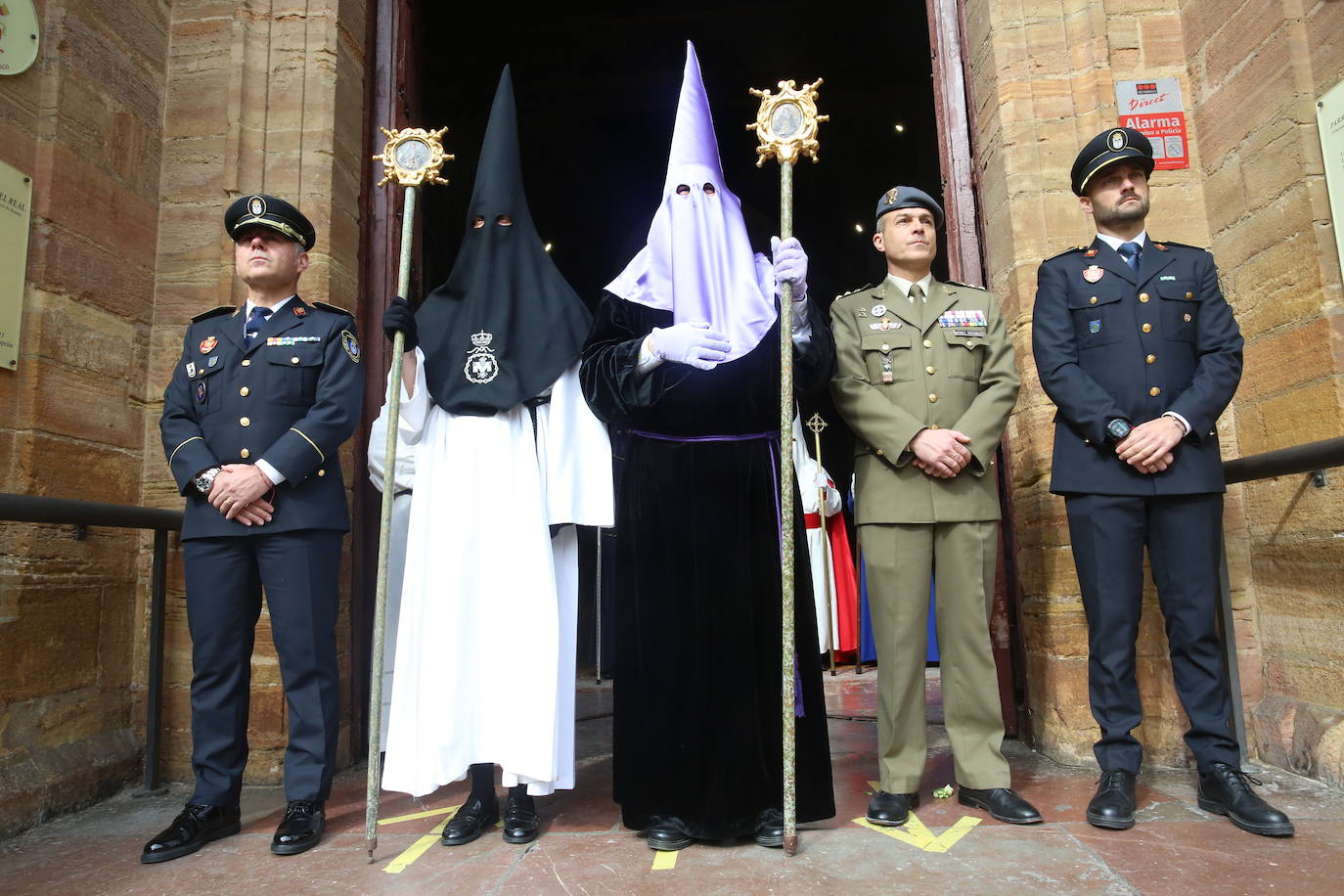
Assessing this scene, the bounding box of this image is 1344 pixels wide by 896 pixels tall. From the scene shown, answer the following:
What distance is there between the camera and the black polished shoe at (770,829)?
2.67 meters

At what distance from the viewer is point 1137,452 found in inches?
111

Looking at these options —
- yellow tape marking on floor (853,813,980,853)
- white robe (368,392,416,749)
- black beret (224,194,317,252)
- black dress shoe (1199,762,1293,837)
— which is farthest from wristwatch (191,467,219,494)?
black dress shoe (1199,762,1293,837)

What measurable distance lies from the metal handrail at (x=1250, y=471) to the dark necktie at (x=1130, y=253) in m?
0.76

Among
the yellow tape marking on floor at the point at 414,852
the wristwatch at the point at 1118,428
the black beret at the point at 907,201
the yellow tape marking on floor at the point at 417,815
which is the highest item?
the black beret at the point at 907,201

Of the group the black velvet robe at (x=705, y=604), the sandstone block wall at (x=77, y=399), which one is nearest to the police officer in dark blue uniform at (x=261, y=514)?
the sandstone block wall at (x=77, y=399)

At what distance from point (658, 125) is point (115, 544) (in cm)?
740

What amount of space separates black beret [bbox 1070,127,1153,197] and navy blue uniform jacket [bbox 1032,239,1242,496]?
0.26 m

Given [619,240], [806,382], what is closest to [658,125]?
[619,240]

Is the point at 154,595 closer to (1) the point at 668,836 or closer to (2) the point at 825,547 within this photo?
(1) the point at 668,836

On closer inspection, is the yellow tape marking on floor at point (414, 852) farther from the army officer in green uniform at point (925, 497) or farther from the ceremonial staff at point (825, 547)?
the ceremonial staff at point (825, 547)

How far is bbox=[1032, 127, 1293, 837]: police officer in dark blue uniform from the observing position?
2.82m

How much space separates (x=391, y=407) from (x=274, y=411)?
438mm

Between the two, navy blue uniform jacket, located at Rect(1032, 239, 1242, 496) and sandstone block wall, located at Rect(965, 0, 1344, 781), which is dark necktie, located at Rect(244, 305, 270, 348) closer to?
navy blue uniform jacket, located at Rect(1032, 239, 1242, 496)

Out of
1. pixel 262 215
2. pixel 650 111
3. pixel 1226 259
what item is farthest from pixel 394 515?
pixel 650 111
